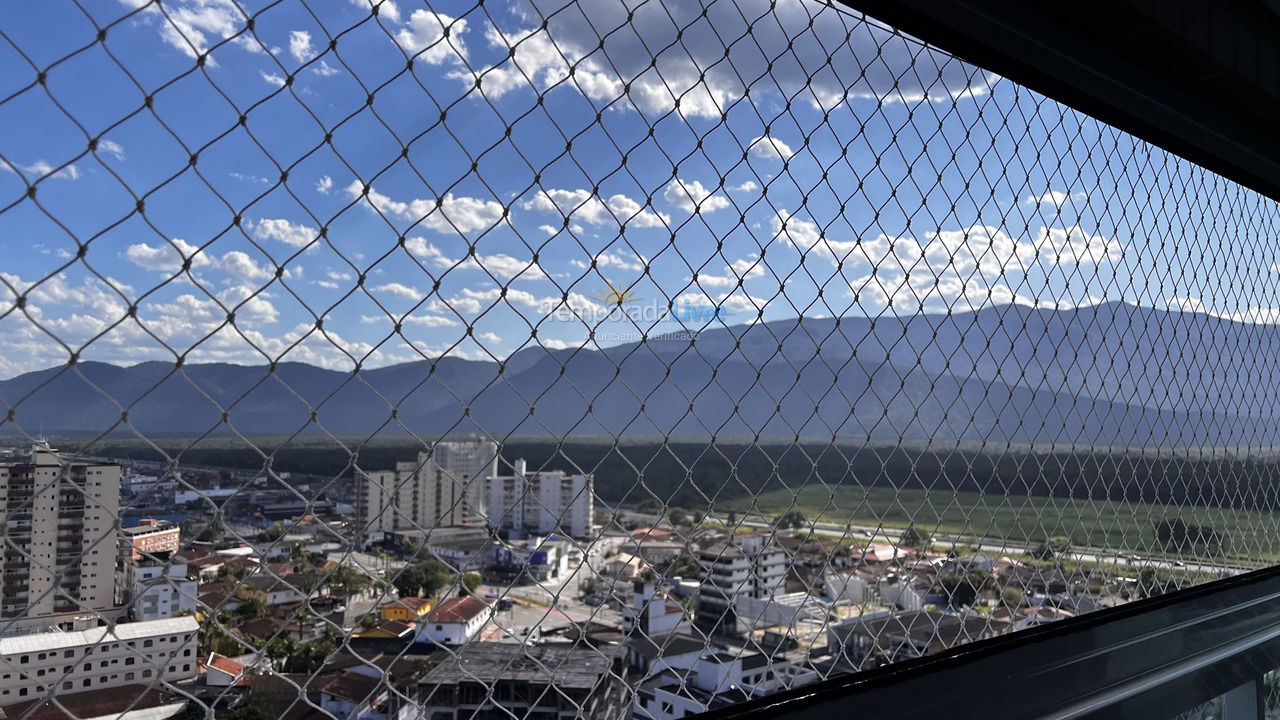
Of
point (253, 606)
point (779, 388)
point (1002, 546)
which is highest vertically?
point (779, 388)

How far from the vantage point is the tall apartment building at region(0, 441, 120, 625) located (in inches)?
22.3

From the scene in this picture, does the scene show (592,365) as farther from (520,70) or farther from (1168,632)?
(1168,632)

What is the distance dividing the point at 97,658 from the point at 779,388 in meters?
0.86

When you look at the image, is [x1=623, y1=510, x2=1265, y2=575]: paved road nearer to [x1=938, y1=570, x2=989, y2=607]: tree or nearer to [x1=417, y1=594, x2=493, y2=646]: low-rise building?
[x1=938, y1=570, x2=989, y2=607]: tree

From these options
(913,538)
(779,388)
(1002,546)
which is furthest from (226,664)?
(1002,546)

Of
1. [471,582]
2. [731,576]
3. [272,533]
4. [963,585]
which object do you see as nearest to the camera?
[272,533]

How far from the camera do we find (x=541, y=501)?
0.84 m

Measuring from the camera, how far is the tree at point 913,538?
1255 millimetres

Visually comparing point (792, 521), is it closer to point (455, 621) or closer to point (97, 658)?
point (455, 621)

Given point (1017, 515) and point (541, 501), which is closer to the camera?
point (541, 501)

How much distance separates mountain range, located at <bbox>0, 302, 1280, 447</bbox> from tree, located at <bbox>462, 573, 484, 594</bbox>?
6.5 inches

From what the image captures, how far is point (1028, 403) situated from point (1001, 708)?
588 millimetres

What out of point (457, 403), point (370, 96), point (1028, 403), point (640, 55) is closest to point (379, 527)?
point (457, 403)

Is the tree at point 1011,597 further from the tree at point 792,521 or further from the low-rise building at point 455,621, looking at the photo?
the low-rise building at point 455,621
